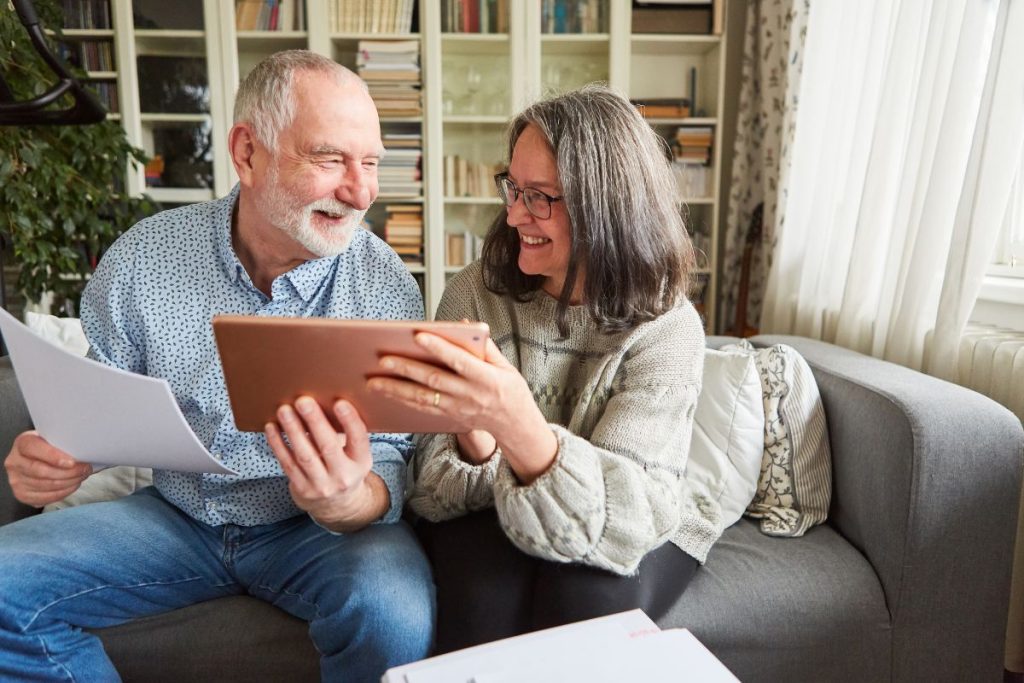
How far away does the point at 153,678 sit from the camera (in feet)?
3.58

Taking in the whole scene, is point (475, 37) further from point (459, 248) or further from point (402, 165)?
point (459, 248)

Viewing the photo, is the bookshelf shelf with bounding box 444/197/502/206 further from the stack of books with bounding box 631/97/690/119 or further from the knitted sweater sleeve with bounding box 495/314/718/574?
the knitted sweater sleeve with bounding box 495/314/718/574

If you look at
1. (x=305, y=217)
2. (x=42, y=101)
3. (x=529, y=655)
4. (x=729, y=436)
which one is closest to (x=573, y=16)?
(x=42, y=101)

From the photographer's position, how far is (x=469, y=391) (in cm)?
76

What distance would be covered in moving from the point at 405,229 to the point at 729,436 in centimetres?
201

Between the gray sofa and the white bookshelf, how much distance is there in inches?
78.8

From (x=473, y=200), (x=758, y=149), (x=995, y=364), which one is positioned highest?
(x=758, y=149)

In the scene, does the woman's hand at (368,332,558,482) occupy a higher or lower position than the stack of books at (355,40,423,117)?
lower

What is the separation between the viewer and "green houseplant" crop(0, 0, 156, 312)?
6.44 feet

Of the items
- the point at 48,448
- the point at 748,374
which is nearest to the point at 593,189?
the point at 748,374

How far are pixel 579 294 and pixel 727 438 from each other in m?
0.45

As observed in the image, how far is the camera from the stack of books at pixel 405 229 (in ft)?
10.2

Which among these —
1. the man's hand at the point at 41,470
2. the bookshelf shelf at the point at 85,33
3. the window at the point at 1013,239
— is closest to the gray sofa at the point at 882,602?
the man's hand at the point at 41,470

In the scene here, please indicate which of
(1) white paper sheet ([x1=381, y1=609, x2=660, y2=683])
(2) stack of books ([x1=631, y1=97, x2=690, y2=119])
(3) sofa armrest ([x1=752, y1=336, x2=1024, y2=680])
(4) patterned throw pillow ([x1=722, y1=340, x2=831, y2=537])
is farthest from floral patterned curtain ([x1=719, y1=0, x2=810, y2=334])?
(1) white paper sheet ([x1=381, y1=609, x2=660, y2=683])
